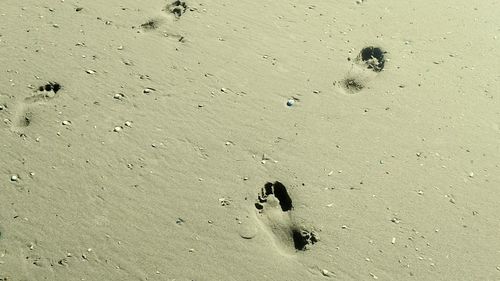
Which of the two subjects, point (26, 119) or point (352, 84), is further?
point (352, 84)

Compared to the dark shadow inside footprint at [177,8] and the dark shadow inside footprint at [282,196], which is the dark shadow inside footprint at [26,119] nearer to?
the dark shadow inside footprint at [177,8]

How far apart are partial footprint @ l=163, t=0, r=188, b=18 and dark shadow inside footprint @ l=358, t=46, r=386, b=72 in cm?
133

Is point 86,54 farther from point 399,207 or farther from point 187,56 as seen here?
point 399,207

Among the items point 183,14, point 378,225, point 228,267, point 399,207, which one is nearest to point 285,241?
point 228,267

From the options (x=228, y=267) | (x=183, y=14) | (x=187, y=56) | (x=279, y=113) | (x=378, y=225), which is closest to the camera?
(x=228, y=267)

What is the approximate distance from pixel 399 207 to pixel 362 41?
1.30 meters

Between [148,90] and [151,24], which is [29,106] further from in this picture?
[151,24]

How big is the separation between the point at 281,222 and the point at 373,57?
1460 millimetres

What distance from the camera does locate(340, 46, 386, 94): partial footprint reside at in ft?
10.2

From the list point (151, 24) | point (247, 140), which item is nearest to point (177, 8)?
point (151, 24)

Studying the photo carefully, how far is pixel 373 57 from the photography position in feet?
10.8

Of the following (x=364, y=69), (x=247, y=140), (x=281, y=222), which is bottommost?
(x=281, y=222)

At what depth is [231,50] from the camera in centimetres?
326

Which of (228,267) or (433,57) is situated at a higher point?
(433,57)
